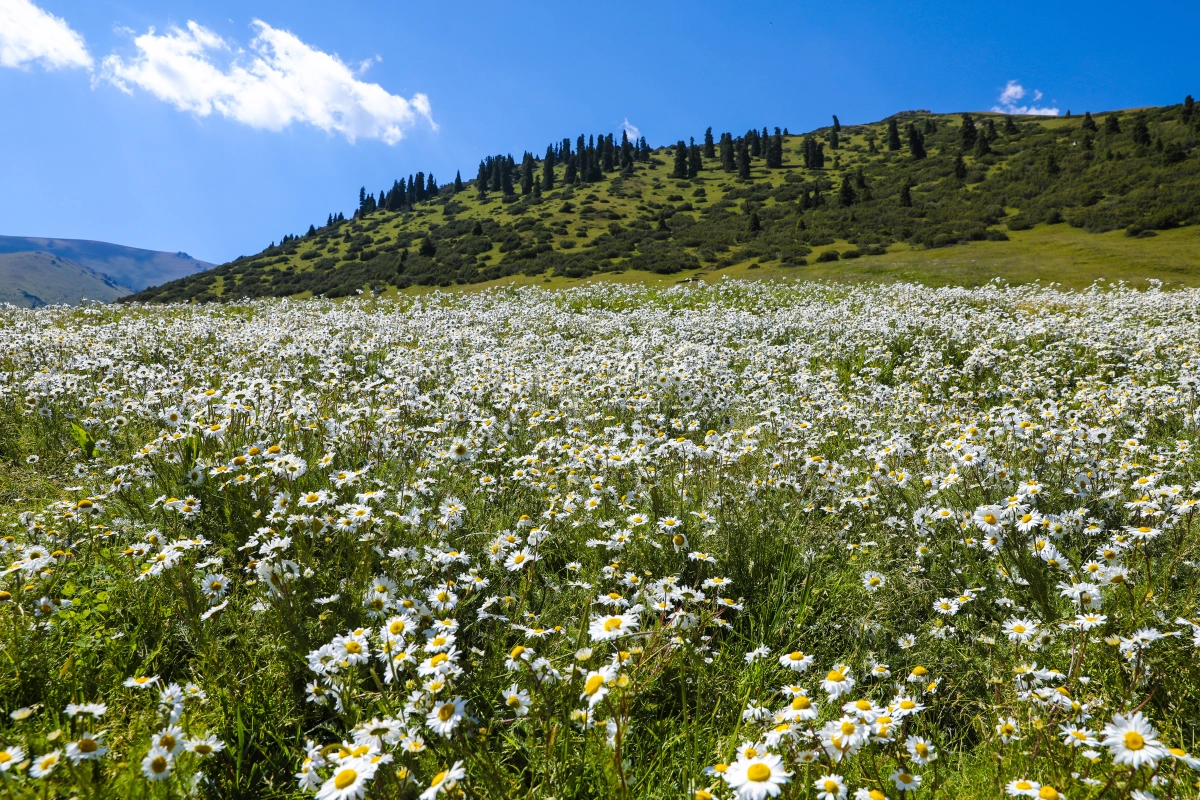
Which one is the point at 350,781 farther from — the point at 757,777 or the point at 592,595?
the point at 592,595

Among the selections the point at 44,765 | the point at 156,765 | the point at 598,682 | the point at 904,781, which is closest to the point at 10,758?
the point at 44,765

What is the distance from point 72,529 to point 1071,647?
19.8 feet

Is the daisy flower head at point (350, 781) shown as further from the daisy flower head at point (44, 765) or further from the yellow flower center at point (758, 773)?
the yellow flower center at point (758, 773)

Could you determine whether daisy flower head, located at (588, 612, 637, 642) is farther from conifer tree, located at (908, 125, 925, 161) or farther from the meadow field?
conifer tree, located at (908, 125, 925, 161)

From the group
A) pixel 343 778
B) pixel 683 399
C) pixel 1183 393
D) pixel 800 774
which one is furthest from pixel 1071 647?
pixel 1183 393

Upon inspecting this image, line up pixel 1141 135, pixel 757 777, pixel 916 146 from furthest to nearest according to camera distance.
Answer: pixel 916 146
pixel 1141 135
pixel 757 777

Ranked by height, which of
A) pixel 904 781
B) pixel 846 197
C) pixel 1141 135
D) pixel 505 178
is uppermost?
pixel 505 178

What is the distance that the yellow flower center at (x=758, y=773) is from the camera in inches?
61.1

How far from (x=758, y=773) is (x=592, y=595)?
1.16m

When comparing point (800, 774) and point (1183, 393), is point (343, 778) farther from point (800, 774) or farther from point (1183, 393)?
point (1183, 393)

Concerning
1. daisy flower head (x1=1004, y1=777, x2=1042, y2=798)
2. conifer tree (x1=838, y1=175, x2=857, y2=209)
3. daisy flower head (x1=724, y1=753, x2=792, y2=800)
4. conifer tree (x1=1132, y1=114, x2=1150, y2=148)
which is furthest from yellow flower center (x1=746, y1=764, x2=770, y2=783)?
conifer tree (x1=1132, y1=114, x2=1150, y2=148)

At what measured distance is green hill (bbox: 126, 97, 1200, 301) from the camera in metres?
35.6

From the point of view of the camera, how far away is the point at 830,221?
177ft

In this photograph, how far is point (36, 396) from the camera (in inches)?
243
